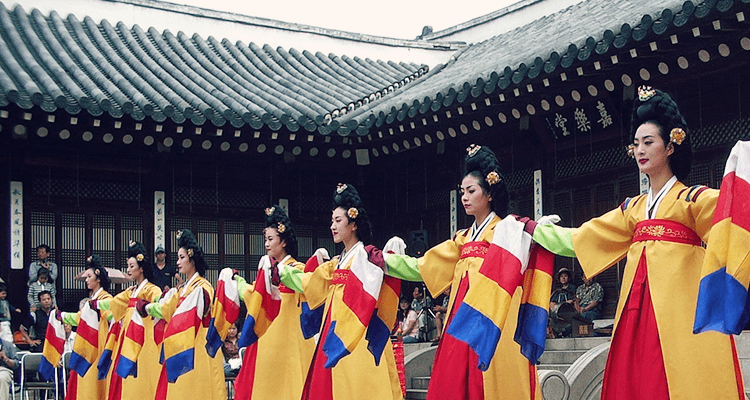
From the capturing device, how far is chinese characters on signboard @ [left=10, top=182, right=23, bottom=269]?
39.7 feet

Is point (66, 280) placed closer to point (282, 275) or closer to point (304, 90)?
point (304, 90)

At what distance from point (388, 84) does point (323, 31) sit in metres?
2.02

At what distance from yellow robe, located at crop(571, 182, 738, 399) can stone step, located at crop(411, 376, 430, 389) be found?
5.76 m

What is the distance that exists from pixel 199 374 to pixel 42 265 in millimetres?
4770

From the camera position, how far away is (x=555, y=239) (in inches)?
204

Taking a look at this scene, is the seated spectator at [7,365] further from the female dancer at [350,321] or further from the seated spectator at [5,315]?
the female dancer at [350,321]

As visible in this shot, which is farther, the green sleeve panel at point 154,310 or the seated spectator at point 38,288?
the seated spectator at point 38,288

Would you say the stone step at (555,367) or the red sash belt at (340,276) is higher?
the red sash belt at (340,276)

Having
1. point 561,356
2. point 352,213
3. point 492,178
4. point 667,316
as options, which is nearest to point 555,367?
point 561,356

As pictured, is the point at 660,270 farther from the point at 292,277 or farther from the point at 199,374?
the point at 199,374

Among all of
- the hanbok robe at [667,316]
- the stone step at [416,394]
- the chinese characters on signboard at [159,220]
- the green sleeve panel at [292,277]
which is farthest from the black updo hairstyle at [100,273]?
the hanbok robe at [667,316]

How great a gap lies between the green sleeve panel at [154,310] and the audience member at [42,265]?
387 cm

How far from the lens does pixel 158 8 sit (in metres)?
15.6

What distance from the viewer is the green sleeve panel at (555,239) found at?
514 cm
